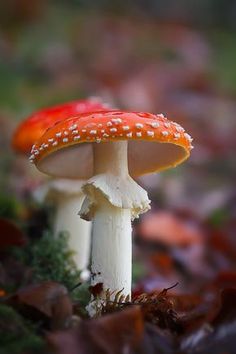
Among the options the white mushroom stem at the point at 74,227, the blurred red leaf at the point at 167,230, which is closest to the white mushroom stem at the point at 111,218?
the white mushroom stem at the point at 74,227

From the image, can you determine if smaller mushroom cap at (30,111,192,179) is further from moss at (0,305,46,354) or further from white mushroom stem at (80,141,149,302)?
moss at (0,305,46,354)

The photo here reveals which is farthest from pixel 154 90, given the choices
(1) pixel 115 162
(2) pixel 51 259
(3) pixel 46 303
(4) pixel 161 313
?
(3) pixel 46 303

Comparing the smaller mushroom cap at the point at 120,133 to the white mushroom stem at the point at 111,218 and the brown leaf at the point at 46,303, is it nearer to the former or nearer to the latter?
the white mushroom stem at the point at 111,218

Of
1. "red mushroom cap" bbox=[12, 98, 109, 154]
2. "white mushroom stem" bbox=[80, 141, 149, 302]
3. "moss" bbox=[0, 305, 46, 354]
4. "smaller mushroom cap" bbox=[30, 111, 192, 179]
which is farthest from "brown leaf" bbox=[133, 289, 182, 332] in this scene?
"red mushroom cap" bbox=[12, 98, 109, 154]

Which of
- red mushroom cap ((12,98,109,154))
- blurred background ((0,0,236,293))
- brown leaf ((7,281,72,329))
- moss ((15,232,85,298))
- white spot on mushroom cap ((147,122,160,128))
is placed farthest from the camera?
blurred background ((0,0,236,293))

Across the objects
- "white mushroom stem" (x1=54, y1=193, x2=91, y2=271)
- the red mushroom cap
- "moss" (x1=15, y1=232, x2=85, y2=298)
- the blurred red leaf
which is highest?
the red mushroom cap
